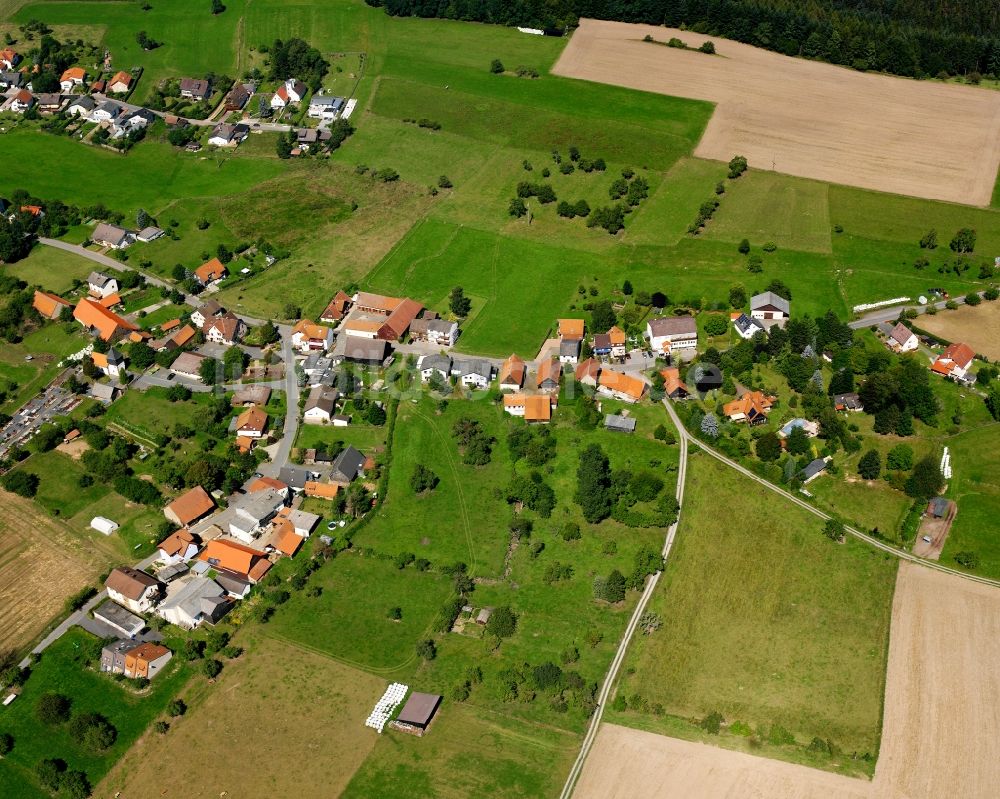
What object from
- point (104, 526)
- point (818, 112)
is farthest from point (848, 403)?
point (104, 526)

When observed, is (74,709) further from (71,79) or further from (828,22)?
(828,22)

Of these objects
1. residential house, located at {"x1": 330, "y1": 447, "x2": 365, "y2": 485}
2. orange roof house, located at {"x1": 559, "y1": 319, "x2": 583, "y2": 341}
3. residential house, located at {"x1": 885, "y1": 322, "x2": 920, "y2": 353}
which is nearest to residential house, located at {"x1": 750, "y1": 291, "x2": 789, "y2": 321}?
residential house, located at {"x1": 885, "y1": 322, "x2": 920, "y2": 353}

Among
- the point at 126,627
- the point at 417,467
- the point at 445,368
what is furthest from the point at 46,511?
the point at 445,368

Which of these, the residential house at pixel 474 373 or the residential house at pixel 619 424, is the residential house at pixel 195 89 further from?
the residential house at pixel 619 424

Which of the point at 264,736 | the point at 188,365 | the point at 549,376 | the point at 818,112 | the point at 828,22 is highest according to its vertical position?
the point at 828,22

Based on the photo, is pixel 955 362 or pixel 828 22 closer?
pixel 955 362

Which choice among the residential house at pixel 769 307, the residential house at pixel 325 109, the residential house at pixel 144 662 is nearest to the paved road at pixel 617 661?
the residential house at pixel 769 307
